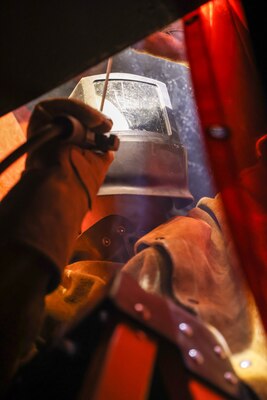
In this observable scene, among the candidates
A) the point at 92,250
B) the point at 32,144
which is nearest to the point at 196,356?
the point at 32,144

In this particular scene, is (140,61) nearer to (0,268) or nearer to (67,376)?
(0,268)

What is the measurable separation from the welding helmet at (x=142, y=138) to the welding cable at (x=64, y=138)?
39.3 inches

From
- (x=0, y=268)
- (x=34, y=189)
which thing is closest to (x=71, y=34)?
(x=34, y=189)

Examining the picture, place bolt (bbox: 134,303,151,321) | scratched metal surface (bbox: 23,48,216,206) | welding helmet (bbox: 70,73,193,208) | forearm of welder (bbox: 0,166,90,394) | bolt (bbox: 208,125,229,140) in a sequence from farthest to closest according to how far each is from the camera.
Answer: scratched metal surface (bbox: 23,48,216,206) < welding helmet (bbox: 70,73,193,208) < bolt (bbox: 208,125,229,140) < forearm of welder (bbox: 0,166,90,394) < bolt (bbox: 134,303,151,321)

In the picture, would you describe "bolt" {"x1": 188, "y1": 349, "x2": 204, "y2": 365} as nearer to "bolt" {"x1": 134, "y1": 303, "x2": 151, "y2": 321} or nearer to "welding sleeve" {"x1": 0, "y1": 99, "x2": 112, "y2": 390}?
"bolt" {"x1": 134, "y1": 303, "x2": 151, "y2": 321}

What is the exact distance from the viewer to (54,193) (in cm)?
123

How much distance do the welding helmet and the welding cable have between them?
1.00 meters

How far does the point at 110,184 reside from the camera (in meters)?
2.49

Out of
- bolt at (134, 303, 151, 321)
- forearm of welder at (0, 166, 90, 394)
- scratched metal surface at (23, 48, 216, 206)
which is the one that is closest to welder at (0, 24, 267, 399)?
forearm of welder at (0, 166, 90, 394)

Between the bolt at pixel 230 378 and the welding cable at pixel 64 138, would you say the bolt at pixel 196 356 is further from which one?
the welding cable at pixel 64 138

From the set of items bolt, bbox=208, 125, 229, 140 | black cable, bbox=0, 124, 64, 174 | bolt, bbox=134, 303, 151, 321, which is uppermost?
black cable, bbox=0, 124, 64, 174

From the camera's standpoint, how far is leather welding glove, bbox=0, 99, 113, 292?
112 cm

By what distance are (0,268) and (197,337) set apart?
64 centimetres

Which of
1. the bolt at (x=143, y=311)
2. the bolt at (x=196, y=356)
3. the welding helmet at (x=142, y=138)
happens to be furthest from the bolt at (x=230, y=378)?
the welding helmet at (x=142, y=138)
